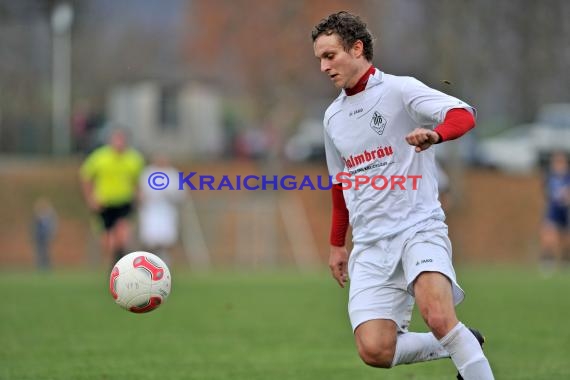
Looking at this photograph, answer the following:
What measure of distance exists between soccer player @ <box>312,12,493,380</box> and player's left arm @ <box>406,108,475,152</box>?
0.04 meters

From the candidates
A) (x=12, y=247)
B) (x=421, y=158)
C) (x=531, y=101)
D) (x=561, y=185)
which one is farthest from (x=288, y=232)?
(x=421, y=158)

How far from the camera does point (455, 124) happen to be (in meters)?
5.37

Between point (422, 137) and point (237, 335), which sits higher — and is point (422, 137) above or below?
above

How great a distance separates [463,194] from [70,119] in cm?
1465

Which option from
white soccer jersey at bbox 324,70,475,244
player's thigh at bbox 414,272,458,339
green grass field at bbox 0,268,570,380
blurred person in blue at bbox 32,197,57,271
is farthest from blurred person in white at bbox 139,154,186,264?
player's thigh at bbox 414,272,458,339

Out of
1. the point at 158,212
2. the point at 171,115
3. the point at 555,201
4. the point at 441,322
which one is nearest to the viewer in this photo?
the point at 441,322

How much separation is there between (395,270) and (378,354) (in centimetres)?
44

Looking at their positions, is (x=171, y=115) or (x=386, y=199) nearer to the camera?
(x=386, y=199)

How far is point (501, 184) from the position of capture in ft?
106

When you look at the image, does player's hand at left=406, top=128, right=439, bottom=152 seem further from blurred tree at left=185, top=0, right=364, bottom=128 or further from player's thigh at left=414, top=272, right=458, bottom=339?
blurred tree at left=185, top=0, right=364, bottom=128

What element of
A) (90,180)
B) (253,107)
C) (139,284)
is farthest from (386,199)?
(253,107)

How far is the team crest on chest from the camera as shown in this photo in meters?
5.87

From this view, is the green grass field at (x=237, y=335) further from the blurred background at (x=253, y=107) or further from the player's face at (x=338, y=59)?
the blurred background at (x=253, y=107)

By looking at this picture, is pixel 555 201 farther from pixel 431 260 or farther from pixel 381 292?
pixel 431 260
